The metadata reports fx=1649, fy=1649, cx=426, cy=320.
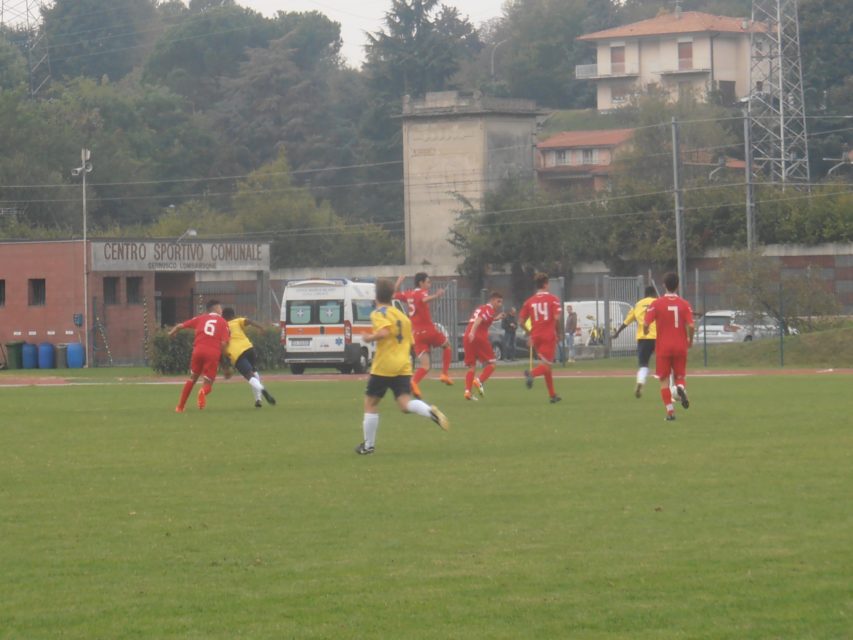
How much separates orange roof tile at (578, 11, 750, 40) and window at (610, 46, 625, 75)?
4.17 ft

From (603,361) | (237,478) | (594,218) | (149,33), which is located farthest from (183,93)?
(237,478)

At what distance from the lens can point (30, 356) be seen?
167 feet

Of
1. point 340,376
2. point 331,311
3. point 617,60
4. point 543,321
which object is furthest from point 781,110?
point 543,321

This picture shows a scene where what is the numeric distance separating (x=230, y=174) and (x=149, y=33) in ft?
128

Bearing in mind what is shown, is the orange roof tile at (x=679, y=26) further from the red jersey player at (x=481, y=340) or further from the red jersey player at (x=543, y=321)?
the red jersey player at (x=543, y=321)

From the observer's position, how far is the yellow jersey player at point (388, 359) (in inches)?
653

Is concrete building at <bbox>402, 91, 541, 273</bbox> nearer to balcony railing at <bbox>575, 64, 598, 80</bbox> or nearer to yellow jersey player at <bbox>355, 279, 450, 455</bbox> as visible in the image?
balcony railing at <bbox>575, 64, 598, 80</bbox>

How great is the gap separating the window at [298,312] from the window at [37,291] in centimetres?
1306

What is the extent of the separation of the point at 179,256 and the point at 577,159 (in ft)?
188

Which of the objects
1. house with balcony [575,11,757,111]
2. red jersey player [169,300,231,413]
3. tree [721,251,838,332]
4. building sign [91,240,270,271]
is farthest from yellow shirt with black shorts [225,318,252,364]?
house with balcony [575,11,757,111]

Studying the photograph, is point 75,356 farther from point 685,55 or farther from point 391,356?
point 685,55

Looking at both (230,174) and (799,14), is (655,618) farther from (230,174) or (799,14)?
(230,174)

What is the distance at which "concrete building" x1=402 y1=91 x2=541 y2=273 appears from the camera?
298 feet

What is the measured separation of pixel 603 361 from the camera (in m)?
46.5
